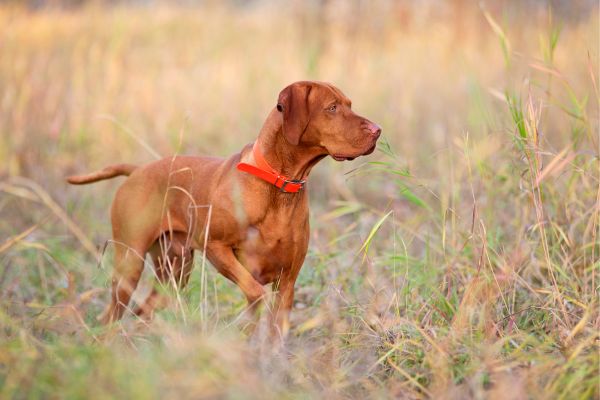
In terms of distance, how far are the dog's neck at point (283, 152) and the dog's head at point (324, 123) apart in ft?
0.17

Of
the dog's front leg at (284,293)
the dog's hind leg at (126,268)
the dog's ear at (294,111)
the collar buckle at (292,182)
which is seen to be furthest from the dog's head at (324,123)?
the dog's hind leg at (126,268)

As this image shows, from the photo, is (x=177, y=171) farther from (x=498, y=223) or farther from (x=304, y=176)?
(x=498, y=223)

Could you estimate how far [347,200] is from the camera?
271 inches

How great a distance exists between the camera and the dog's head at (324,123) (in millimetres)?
3896

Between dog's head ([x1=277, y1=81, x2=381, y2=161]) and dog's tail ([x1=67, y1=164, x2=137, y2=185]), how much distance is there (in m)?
1.37

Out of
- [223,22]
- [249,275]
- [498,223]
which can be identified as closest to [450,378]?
[249,275]

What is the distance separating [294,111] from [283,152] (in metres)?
0.25

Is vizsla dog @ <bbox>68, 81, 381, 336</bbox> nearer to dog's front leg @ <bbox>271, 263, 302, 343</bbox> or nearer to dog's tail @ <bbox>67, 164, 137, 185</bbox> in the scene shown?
dog's front leg @ <bbox>271, 263, 302, 343</bbox>

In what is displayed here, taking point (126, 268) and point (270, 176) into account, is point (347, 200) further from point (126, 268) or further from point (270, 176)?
point (270, 176)

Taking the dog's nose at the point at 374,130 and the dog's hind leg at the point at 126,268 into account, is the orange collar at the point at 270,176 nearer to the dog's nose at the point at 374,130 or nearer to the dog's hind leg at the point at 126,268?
the dog's nose at the point at 374,130

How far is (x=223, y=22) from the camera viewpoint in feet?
39.0

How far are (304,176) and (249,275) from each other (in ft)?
1.86

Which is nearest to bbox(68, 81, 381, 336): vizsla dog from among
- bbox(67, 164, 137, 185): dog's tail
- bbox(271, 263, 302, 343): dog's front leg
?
bbox(271, 263, 302, 343): dog's front leg

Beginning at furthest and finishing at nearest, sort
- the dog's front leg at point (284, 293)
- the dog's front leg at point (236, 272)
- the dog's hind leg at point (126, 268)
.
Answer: the dog's hind leg at point (126, 268)
the dog's front leg at point (284, 293)
the dog's front leg at point (236, 272)
